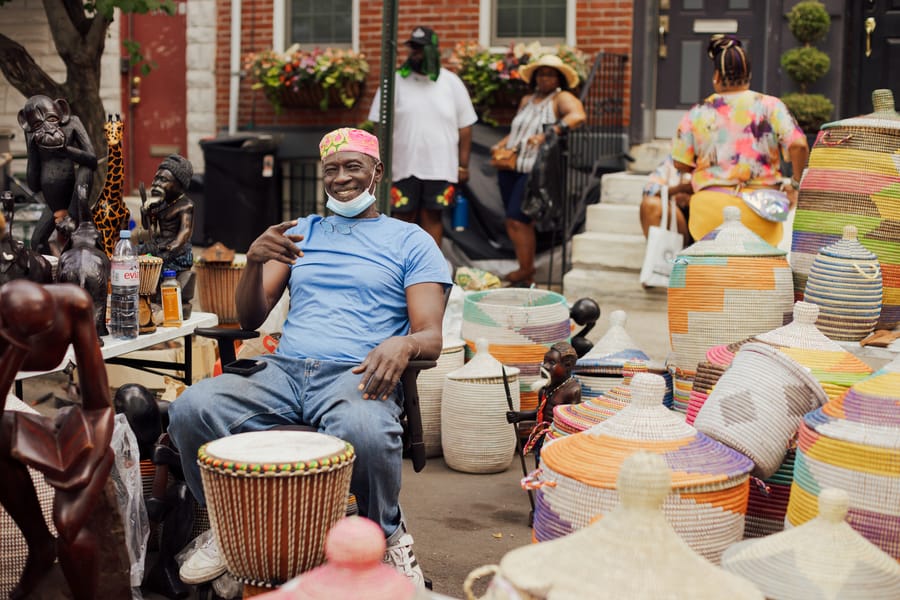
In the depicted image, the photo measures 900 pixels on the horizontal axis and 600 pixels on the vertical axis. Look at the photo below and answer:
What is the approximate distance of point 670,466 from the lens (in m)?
3.06

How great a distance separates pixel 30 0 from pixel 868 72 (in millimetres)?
8409

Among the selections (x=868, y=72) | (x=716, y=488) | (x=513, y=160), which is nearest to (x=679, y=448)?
(x=716, y=488)

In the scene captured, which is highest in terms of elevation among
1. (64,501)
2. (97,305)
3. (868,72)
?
(868,72)

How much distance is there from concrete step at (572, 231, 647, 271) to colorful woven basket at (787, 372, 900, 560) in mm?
5726

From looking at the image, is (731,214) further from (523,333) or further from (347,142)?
(347,142)

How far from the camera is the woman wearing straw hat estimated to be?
343 inches

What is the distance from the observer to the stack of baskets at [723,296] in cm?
459

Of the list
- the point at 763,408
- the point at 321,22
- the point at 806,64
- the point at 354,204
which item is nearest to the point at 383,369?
the point at 354,204

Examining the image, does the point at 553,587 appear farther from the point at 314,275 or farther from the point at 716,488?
the point at 314,275

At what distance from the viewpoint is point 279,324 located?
229 inches

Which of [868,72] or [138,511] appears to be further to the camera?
[868,72]

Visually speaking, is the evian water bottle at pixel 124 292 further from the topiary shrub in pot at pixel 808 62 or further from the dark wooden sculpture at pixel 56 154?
the topiary shrub in pot at pixel 808 62

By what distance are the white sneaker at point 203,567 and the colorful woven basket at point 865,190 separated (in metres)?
2.62

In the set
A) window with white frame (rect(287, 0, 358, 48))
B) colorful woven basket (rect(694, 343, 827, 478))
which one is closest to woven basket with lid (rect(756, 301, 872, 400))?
colorful woven basket (rect(694, 343, 827, 478))
